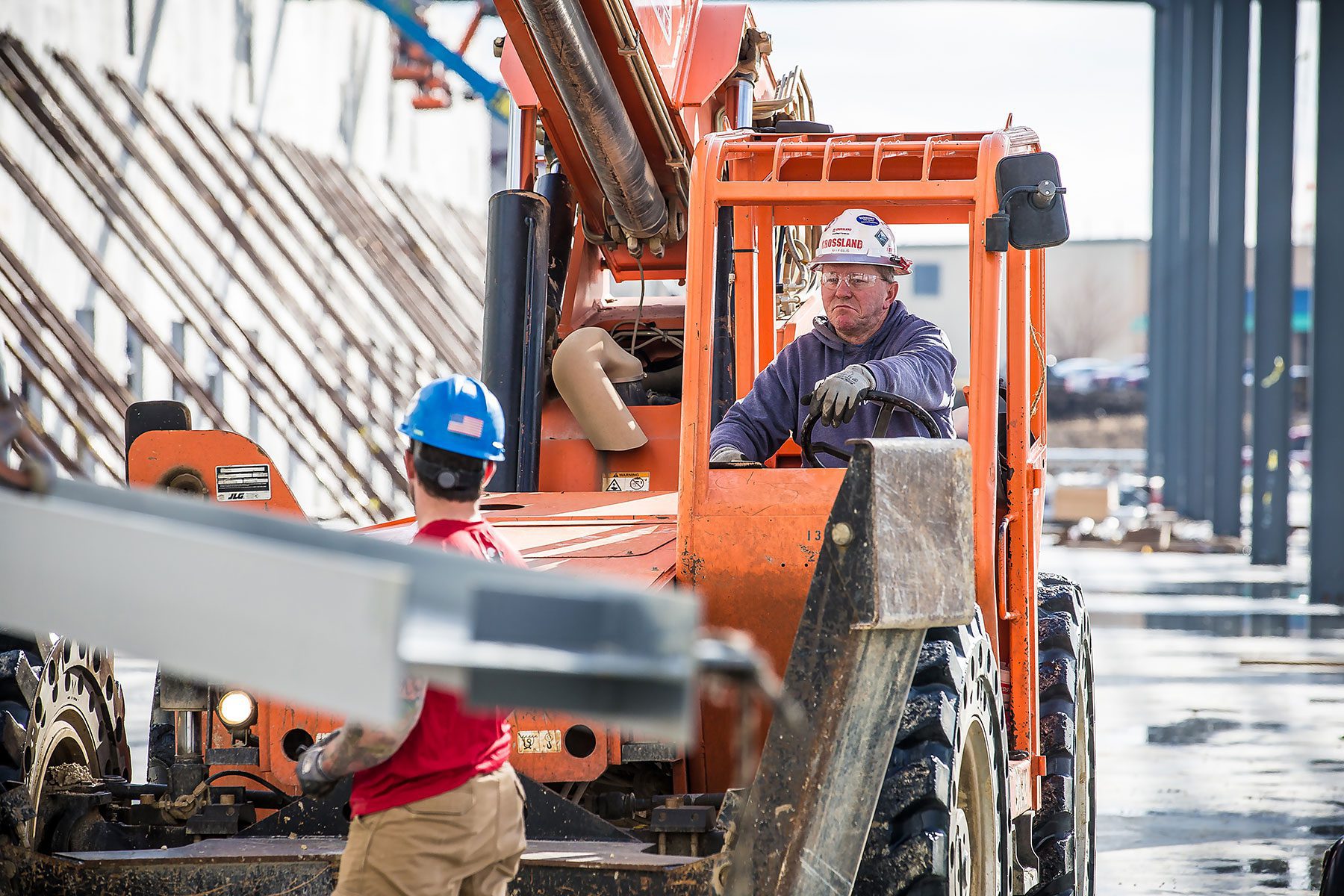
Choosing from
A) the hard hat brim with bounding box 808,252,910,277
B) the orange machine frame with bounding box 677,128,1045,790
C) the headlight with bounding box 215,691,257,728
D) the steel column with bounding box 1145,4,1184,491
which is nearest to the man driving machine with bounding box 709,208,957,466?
the hard hat brim with bounding box 808,252,910,277

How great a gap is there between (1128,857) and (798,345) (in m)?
4.15

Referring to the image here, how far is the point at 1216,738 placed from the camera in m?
12.0

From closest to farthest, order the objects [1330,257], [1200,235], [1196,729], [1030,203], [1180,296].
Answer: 1. [1030,203]
2. [1196,729]
3. [1330,257]
4. [1200,235]
5. [1180,296]

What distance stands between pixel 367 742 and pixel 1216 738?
9.78 meters

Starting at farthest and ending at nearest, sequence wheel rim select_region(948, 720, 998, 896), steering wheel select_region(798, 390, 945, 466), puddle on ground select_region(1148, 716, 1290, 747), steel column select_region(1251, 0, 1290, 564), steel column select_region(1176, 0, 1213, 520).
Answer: steel column select_region(1176, 0, 1213, 520), steel column select_region(1251, 0, 1290, 564), puddle on ground select_region(1148, 716, 1290, 747), steering wheel select_region(798, 390, 945, 466), wheel rim select_region(948, 720, 998, 896)

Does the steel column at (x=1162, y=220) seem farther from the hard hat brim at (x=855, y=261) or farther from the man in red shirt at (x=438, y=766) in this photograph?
the man in red shirt at (x=438, y=766)

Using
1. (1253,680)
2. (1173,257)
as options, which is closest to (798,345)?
(1253,680)

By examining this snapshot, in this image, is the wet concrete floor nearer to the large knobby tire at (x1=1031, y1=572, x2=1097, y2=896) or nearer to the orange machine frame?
the large knobby tire at (x1=1031, y1=572, x2=1097, y2=896)

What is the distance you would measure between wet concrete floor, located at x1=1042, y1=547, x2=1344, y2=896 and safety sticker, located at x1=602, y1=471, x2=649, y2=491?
10.1 ft

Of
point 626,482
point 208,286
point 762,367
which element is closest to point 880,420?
point 762,367

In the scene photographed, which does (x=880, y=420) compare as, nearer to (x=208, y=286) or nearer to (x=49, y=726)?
(x=49, y=726)

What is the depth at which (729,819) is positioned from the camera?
3.89 metres

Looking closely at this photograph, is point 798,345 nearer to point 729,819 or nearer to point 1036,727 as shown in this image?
point 1036,727

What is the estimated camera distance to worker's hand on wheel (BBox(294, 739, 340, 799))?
3.45 metres
